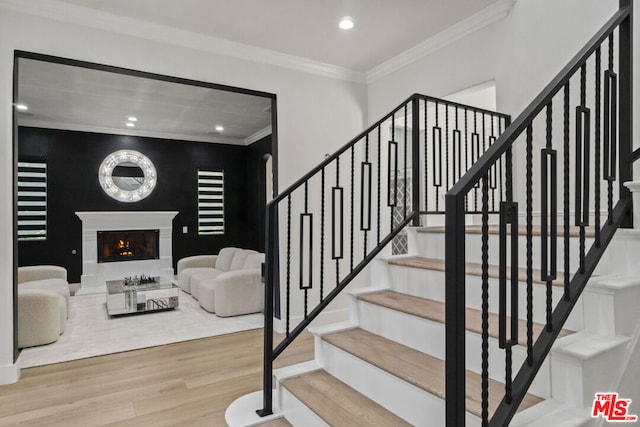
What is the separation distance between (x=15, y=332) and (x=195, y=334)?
1555 millimetres

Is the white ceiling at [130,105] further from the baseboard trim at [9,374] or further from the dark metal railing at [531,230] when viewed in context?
the dark metal railing at [531,230]

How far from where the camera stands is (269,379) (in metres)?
2.33

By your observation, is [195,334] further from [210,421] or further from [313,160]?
[313,160]

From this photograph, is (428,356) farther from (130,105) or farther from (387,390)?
(130,105)

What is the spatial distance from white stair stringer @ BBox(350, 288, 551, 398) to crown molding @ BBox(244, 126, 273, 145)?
4.87 meters

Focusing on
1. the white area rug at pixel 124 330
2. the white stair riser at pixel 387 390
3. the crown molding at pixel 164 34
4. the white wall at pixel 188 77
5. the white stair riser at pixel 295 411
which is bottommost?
the white area rug at pixel 124 330

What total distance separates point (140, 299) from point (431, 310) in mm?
4172

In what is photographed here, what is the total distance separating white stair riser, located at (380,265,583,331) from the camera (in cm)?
173

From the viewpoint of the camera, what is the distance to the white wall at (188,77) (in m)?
2.99

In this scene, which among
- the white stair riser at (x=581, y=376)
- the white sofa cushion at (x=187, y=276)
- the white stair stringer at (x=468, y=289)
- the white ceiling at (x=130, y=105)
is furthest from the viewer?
the white sofa cushion at (x=187, y=276)

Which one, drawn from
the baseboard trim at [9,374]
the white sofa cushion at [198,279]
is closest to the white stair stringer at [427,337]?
the baseboard trim at [9,374]

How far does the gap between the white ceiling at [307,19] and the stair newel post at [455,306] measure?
2.74m

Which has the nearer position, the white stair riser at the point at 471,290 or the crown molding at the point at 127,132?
the white stair riser at the point at 471,290

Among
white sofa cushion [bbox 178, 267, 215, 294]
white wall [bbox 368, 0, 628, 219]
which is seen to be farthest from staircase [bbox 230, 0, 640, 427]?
white sofa cushion [bbox 178, 267, 215, 294]
